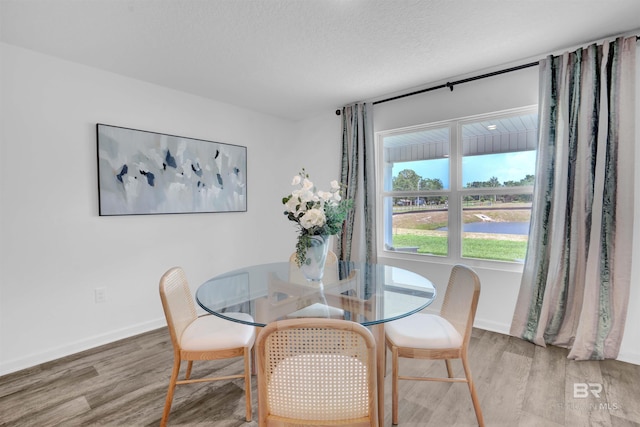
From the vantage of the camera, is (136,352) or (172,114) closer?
(136,352)

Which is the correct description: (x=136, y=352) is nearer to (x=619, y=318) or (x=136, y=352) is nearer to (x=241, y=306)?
(x=241, y=306)

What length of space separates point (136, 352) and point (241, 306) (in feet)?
4.95

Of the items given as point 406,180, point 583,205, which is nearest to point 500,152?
point 583,205

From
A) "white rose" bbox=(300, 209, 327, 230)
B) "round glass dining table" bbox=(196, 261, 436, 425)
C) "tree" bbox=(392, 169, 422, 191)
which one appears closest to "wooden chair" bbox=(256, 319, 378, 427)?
"round glass dining table" bbox=(196, 261, 436, 425)

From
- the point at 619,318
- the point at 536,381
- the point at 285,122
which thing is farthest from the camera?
the point at 285,122

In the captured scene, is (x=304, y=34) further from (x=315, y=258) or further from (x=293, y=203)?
(x=315, y=258)

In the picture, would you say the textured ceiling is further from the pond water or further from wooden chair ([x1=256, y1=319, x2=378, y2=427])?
wooden chair ([x1=256, y1=319, x2=378, y2=427])

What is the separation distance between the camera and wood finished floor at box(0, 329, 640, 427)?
69.6 inches

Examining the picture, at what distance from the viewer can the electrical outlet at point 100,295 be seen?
271cm

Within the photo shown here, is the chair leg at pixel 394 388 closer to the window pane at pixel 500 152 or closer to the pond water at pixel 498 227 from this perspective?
the pond water at pixel 498 227

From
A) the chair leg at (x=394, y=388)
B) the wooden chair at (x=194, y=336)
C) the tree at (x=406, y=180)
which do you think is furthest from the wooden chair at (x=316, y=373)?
the tree at (x=406, y=180)

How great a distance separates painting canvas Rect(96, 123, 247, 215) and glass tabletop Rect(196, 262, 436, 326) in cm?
130

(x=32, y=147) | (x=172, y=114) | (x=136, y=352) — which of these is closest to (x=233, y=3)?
(x=172, y=114)

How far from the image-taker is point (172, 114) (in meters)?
3.17
